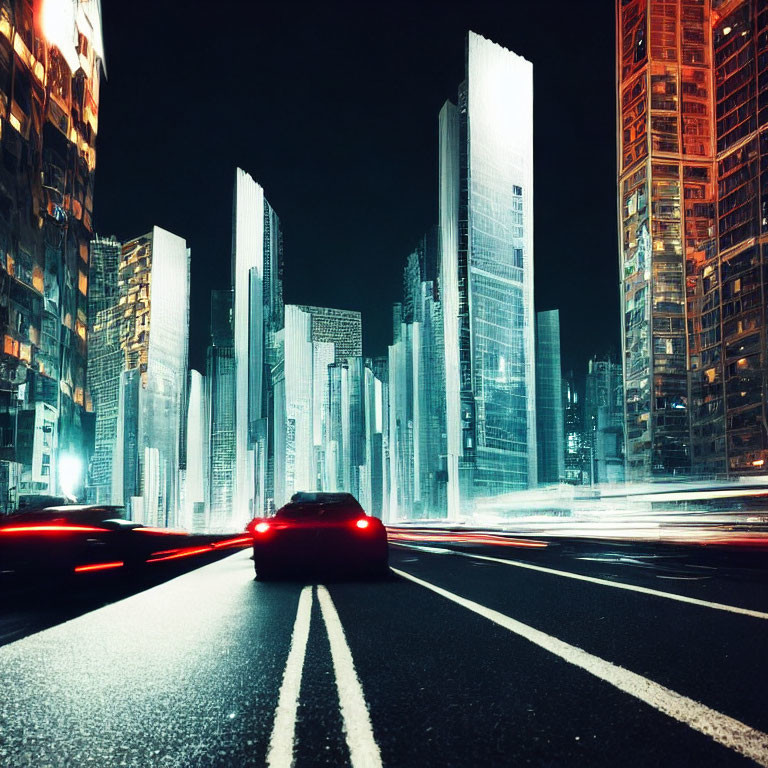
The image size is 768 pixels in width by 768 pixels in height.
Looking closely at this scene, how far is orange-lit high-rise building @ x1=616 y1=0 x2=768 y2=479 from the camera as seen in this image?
8681 cm

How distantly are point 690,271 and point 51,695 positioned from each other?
109 metres

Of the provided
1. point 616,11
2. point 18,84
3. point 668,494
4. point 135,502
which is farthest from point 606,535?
point 135,502

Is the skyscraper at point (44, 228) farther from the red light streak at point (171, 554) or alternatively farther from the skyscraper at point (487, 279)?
the skyscraper at point (487, 279)

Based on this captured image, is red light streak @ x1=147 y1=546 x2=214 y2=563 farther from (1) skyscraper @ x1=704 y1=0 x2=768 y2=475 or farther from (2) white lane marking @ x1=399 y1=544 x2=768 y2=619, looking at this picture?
(1) skyscraper @ x1=704 y1=0 x2=768 y2=475

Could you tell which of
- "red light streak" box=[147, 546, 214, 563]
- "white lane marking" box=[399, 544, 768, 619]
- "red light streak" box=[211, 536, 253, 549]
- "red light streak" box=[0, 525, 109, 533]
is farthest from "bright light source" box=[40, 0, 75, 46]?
"white lane marking" box=[399, 544, 768, 619]

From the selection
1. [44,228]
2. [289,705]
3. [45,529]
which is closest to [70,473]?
[44,228]

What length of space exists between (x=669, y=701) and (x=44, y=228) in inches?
2873

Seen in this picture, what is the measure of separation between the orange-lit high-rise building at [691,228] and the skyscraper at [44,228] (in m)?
65.3

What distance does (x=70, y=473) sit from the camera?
73875 millimetres

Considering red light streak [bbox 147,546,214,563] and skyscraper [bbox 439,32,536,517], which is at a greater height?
skyscraper [bbox 439,32,536,517]

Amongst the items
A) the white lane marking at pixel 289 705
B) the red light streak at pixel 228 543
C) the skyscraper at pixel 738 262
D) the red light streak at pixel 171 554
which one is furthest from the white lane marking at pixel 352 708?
the skyscraper at pixel 738 262

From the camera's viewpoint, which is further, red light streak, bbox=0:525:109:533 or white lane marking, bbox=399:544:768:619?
red light streak, bbox=0:525:109:533

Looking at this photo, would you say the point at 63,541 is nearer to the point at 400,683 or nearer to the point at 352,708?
the point at 400,683

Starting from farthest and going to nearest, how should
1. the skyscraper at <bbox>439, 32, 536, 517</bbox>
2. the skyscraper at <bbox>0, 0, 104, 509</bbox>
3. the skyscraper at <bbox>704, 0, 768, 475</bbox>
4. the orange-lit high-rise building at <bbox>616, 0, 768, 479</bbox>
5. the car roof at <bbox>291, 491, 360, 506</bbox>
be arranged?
the skyscraper at <bbox>439, 32, 536, 517</bbox>, the orange-lit high-rise building at <bbox>616, 0, 768, 479</bbox>, the skyscraper at <bbox>704, 0, 768, 475</bbox>, the skyscraper at <bbox>0, 0, 104, 509</bbox>, the car roof at <bbox>291, 491, 360, 506</bbox>
